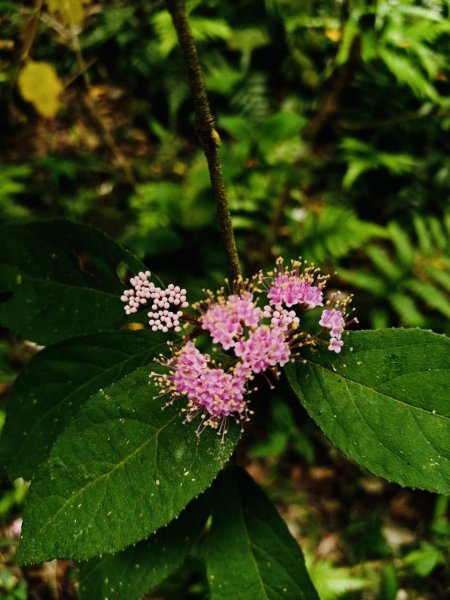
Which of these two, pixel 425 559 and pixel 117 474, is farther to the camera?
pixel 425 559

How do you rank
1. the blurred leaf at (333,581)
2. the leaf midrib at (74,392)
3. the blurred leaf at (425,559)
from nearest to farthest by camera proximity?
1. the leaf midrib at (74,392)
2. the blurred leaf at (425,559)
3. the blurred leaf at (333,581)

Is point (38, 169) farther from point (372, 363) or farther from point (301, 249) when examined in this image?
point (372, 363)

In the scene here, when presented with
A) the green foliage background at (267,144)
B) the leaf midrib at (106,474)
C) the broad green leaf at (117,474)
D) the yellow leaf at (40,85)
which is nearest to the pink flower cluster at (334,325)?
the broad green leaf at (117,474)

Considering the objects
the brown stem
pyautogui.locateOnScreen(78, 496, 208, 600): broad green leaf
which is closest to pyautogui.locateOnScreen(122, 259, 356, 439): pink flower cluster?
the brown stem

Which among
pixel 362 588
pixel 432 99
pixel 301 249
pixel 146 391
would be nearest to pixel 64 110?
pixel 301 249

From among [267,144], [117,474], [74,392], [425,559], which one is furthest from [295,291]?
[267,144]

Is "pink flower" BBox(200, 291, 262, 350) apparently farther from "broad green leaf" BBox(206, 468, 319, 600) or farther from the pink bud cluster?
"broad green leaf" BBox(206, 468, 319, 600)

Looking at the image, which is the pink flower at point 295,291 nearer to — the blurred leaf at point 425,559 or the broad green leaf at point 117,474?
the broad green leaf at point 117,474

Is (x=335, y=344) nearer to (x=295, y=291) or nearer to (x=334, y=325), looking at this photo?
(x=334, y=325)
